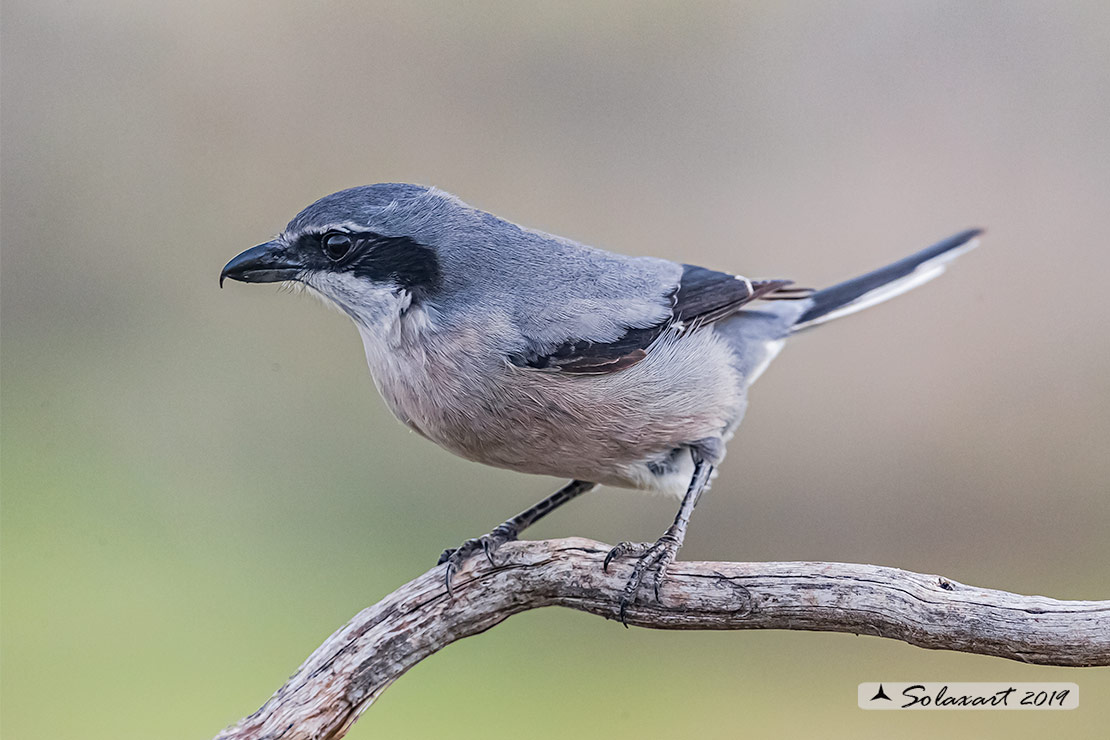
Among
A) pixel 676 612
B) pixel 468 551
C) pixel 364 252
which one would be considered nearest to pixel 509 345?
pixel 364 252

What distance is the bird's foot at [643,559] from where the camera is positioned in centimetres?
228

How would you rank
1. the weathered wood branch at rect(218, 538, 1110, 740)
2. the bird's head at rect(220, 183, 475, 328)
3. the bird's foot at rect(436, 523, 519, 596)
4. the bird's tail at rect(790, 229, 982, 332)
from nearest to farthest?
the weathered wood branch at rect(218, 538, 1110, 740) → the bird's head at rect(220, 183, 475, 328) → the bird's foot at rect(436, 523, 519, 596) → the bird's tail at rect(790, 229, 982, 332)

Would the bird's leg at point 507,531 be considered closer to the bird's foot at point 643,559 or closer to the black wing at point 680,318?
the bird's foot at point 643,559

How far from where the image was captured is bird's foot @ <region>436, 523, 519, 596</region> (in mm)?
2395

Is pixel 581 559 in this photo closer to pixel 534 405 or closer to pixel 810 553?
pixel 534 405

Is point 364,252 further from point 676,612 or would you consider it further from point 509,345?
point 676,612

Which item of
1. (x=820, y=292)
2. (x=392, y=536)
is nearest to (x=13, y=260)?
(x=392, y=536)

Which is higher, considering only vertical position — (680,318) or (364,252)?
(680,318)

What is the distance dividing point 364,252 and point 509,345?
1.35 feet

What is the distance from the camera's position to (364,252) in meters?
2.25

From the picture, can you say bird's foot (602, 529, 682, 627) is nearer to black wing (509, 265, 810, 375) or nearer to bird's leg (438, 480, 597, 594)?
bird's leg (438, 480, 597, 594)

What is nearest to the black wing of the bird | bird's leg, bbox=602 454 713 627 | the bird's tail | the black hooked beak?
the bird

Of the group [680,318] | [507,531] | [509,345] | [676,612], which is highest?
[680,318]

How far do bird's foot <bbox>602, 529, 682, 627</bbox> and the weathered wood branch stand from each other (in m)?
0.02
